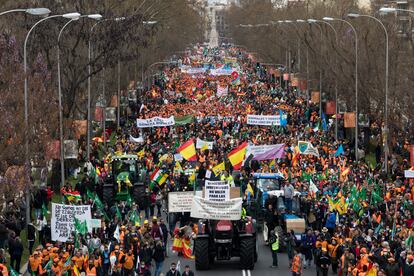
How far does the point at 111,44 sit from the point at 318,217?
2346 centimetres

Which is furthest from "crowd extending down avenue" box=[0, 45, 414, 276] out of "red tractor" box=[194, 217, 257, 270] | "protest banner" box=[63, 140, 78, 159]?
"protest banner" box=[63, 140, 78, 159]

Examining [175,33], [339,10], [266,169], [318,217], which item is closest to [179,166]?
[266,169]

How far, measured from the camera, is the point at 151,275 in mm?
31562

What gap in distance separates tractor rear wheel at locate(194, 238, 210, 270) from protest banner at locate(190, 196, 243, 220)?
28.4 inches

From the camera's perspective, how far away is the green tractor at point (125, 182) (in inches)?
1622

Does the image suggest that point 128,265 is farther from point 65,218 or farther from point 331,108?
point 331,108

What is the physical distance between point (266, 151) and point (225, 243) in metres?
15.9

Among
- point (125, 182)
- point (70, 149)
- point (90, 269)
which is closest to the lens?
point (90, 269)

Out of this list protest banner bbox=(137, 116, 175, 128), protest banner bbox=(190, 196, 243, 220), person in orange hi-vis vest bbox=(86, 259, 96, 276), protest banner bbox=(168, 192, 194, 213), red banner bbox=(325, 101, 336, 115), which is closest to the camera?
person in orange hi-vis vest bbox=(86, 259, 96, 276)

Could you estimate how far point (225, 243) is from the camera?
103ft

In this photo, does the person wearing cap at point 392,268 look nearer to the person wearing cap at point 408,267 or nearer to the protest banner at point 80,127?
the person wearing cap at point 408,267

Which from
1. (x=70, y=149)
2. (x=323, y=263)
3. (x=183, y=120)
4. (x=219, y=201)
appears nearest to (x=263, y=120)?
(x=183, y=120)

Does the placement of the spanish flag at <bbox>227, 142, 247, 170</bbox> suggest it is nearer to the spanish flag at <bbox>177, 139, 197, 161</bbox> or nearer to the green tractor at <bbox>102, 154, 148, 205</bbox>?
the spanish flag at <bbox>177, 139, 197, 161</bbox>

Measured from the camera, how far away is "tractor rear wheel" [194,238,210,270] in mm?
31188
